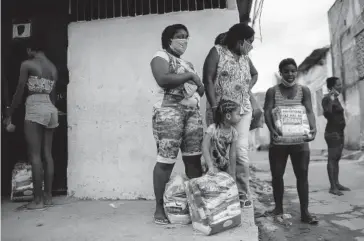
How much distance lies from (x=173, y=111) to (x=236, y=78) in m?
0.81

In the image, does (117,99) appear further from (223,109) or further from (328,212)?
(328,212)

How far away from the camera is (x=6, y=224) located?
3.00m

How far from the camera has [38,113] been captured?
344cm

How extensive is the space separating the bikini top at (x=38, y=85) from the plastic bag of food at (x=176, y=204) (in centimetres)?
171

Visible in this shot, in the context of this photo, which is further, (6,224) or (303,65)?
(303,65)

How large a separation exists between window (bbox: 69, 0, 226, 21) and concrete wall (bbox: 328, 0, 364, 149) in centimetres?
908

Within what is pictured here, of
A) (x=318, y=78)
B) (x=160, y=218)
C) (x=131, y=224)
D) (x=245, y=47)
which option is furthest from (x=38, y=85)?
(x=318, y=78)

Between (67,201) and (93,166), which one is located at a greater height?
(93,166)

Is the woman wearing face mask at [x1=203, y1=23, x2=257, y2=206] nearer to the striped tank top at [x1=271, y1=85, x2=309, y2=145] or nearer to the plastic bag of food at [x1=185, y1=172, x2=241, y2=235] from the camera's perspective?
the striped tank top at [x1=271, y1=85, x2=309, y2=145]

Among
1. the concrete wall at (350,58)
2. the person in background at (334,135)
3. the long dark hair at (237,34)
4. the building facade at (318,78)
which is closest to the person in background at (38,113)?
the long dark hair at (237,34)

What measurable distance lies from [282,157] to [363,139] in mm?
9133

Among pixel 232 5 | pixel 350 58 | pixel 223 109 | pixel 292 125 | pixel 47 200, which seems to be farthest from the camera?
pixel 350 58

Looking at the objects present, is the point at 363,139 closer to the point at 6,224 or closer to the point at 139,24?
the point at 139,24

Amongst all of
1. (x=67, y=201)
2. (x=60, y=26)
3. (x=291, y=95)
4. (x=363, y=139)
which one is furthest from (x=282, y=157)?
(x=363, y=139)
